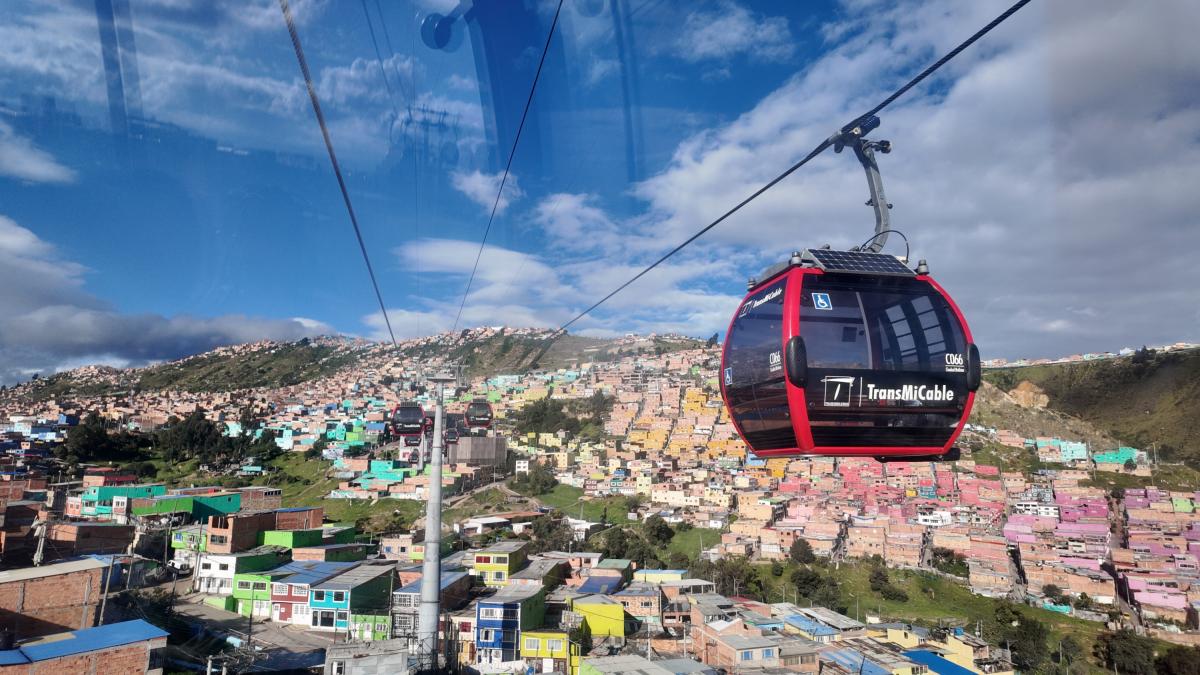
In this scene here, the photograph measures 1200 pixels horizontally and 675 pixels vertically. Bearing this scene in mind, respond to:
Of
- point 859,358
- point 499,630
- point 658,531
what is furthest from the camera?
point 658,531

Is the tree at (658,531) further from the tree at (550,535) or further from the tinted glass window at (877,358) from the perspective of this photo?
the tinted glass window at (877,358)

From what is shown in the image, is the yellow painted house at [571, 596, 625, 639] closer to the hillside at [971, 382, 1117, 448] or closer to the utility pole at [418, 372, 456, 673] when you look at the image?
the utility pole at [418, 372, 456, 673]

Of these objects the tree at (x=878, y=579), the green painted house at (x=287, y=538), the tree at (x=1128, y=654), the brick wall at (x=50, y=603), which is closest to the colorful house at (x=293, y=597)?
the green painted house at (x=287, y=538)

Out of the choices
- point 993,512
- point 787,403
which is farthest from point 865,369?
point 993,512

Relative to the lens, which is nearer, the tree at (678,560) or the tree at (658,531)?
the tree at (678,560)

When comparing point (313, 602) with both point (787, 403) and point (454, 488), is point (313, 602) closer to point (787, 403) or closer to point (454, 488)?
point (787, 403)

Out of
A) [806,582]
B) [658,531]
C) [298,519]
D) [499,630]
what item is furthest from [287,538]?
[806,582]

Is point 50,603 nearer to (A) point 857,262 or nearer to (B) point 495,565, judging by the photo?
(B) point 495,565
